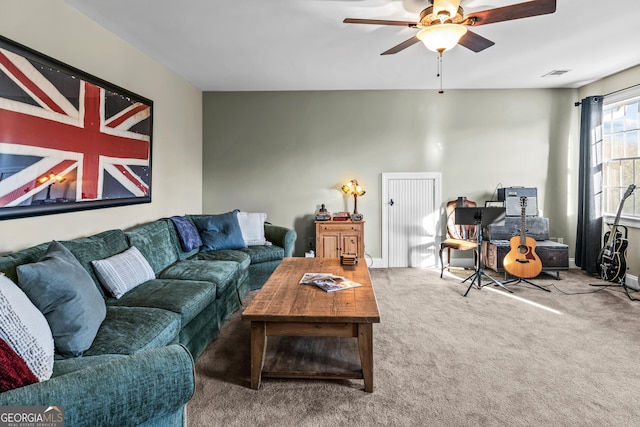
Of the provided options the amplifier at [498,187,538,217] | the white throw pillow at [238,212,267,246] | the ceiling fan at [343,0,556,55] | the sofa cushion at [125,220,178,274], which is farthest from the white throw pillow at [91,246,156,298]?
the amplifier at [498,187,538,217]

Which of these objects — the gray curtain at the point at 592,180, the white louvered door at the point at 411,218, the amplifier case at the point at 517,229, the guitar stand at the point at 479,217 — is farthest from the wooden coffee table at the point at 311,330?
the gray curtain at the point at 592,180

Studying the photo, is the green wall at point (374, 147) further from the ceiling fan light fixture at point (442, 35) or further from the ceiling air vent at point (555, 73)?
the ceiling fan light fixture at point (442, 35)

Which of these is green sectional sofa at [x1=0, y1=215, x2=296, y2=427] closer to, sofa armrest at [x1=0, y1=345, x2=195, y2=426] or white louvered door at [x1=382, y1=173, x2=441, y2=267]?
sofa armrest at [x1=0, y1=345, x2=195, y2=426]

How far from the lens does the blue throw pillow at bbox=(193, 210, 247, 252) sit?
4.08 meters

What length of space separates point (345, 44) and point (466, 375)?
298 centimetres

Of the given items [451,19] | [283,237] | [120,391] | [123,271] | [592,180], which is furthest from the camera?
[592,180]

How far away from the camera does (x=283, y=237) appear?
4.41 metres

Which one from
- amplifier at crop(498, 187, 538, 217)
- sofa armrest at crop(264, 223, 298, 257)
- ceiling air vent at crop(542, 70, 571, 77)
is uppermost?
ceiling air vent at crop(542, 70, 571, 77)

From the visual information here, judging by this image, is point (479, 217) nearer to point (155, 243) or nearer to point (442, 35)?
point (442, 35)

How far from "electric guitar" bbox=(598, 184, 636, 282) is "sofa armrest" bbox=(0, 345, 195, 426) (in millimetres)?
4761

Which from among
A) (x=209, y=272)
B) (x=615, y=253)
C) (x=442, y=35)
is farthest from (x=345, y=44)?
(x=615, y=253)

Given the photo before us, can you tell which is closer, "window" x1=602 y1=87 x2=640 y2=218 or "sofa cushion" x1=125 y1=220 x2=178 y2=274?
"sofa cushion" x1=125 y1=220 x2=178 y2=274

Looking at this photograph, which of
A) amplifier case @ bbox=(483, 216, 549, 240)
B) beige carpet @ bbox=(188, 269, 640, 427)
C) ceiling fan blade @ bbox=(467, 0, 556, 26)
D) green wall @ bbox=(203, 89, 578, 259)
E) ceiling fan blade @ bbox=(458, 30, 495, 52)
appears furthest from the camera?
green wall @ bbox=(203, 89, 578, 259)

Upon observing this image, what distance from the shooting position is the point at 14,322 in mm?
1387
